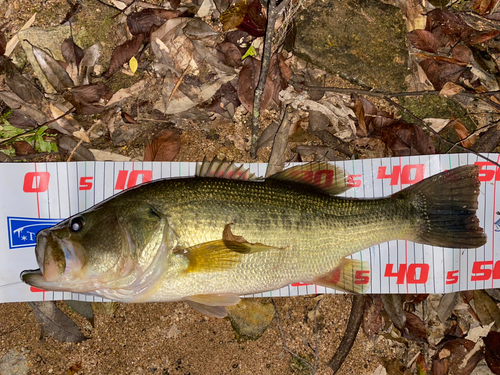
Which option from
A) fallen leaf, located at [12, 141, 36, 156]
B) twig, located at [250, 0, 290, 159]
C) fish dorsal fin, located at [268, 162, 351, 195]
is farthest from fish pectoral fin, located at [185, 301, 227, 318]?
fallen leaf, located at [12, 141, 36, 156]

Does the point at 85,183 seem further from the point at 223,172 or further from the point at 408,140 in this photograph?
the point at 408,140

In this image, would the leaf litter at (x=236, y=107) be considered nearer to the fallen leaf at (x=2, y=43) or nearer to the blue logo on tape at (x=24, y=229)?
the fallen leaf at (x=2, y=43)

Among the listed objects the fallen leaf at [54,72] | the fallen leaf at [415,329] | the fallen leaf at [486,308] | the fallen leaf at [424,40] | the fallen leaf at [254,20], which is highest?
the fallen leaf at [254,20]

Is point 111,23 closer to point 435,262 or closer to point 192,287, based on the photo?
point 192,287

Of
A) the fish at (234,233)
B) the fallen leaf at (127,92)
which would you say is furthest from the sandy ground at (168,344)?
the fallen leaf at (127,92)

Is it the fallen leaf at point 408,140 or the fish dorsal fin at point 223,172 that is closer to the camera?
the fish dorsal fin at point 223,172

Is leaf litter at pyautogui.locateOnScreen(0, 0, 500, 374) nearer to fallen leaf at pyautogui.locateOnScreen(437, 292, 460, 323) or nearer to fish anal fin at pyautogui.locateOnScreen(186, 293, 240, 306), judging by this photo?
fallen leaf at pyautogui.locateOnScreen(437, 292, 460, 323)

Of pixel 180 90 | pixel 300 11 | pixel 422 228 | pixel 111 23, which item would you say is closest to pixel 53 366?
pixel 180 90
